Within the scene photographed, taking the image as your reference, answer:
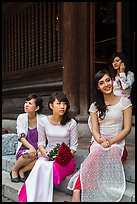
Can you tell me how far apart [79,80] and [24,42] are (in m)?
2.61

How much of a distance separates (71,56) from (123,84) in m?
1.96

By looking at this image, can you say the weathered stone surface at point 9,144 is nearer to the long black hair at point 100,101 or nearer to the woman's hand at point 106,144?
the long black hair at point 100,101

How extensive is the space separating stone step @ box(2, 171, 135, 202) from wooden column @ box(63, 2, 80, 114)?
252cm

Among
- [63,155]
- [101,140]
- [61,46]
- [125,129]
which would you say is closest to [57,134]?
[63,155]

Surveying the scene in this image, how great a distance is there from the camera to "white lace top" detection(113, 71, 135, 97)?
4660 millimetres

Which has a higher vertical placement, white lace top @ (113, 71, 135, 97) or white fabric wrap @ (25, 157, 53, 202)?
white lace top @ (113, 71, 135, 97)

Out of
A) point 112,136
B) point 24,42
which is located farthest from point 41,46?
point 112,136

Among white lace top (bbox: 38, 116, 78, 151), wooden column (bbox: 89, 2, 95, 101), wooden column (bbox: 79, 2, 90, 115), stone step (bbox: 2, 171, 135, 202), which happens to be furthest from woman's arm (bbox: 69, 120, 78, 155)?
wooden column (bbox: 89, 2, 95, 101)

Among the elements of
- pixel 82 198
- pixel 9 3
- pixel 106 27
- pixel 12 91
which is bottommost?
pixel 82 198

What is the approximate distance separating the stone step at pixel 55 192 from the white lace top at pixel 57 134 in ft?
1.90

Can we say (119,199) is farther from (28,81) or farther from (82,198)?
(28,81)

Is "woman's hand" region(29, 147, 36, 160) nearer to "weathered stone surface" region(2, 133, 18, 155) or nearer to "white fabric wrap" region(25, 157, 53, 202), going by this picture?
"white fabric wrap" region(25, 157, 53, 202)

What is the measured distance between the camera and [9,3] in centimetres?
860

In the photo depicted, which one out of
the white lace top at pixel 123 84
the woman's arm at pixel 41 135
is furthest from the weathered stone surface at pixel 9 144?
the white lace top at pixel 123 84
